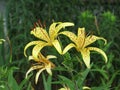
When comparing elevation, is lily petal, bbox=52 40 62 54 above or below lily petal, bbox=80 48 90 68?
above

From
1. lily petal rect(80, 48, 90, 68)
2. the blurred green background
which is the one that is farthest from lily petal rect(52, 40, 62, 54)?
the blurred green background

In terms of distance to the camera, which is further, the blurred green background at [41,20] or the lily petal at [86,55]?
the blurred green background at [41,20]

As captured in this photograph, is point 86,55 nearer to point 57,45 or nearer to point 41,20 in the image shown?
point 57,45

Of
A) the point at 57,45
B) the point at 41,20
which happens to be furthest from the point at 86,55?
the point at 41,20

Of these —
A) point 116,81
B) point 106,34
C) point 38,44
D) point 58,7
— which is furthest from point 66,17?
point 38,44

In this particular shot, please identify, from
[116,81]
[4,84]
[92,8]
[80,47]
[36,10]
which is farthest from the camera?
[92,8]

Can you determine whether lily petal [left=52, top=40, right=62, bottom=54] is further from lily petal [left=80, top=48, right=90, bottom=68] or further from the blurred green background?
the blurred green background

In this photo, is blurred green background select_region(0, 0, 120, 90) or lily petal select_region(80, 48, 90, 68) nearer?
→ lily petal select_region(80, 48, 90, 68)

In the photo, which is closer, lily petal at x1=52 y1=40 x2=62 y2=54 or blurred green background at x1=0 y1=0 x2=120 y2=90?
lily petal at x1=52 y1=40 x2=62 y2=54

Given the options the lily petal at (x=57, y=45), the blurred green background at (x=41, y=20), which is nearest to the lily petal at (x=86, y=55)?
the lily petal at (x=57, y=45)

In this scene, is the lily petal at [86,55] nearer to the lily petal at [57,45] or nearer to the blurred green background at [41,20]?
the lily petal at [57,45]

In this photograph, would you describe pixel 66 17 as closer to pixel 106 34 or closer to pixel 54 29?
pixel 106 34
